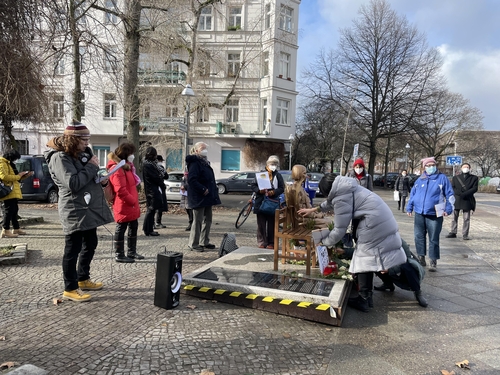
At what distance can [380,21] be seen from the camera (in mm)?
30531

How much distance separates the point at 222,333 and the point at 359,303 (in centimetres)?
175

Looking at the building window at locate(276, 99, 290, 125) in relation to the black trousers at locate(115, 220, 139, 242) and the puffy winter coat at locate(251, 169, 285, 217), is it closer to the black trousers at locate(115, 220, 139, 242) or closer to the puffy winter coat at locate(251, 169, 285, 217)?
the puffy winter coat at locate(251, 169, 285, 217)

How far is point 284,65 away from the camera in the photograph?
30516mm

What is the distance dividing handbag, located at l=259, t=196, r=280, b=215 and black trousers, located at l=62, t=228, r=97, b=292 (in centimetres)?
317

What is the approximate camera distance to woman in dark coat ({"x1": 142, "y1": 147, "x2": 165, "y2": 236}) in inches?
333

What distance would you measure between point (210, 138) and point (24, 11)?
2618 cm

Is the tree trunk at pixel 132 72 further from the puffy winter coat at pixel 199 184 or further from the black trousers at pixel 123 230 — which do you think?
the black trousers at pixel 123 230

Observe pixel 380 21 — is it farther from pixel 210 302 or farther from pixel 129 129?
pixel 210 302

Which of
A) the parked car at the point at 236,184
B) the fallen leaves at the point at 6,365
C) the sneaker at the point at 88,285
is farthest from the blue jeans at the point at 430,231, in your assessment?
the parked car at the point at 236,184

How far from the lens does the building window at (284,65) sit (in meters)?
30.1

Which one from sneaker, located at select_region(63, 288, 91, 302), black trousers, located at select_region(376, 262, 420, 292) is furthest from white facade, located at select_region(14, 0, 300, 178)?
black trousers, located at select_region(376, 262, 420, 292)

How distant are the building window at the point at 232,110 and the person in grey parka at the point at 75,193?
88.5 ft

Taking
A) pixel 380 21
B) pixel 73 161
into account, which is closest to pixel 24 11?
pixel 73 161

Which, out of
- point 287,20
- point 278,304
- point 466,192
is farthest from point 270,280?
point 287,20
